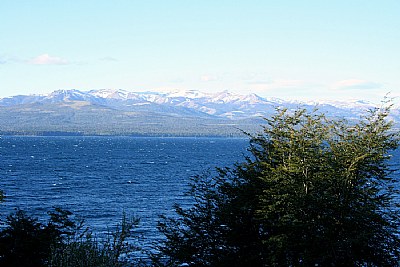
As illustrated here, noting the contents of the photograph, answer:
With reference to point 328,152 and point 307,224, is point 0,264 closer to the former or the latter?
point 307,224

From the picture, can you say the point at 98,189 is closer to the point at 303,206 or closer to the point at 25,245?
the point at 25,245

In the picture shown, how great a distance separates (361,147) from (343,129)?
171cm

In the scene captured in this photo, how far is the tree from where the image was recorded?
23688mm

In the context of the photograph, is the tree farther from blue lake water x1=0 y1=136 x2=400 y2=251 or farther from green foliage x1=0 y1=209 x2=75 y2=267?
blue lake water x1=0 y1=136 x2=400 y2=251

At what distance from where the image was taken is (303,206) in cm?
2425

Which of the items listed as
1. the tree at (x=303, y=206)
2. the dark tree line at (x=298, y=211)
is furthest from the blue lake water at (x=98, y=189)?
the dark tree line at (x=298, y=211)

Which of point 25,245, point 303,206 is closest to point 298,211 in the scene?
point 303,206

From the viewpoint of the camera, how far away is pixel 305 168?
25219 mm

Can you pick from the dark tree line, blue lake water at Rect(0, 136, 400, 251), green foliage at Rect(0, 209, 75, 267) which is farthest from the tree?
blue lake water at Rect(0, 136, 400, 251)

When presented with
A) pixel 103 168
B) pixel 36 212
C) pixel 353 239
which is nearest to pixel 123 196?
pixel 36 212

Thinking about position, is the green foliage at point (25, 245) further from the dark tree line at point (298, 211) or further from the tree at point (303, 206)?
the tree at point (303, 206)

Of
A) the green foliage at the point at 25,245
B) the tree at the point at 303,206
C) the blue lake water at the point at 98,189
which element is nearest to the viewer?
the tree at the point at 303,206

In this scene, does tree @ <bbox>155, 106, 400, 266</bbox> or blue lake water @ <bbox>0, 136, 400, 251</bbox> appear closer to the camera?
tree @ <bbox>155, 106, 400, 266</bbox>

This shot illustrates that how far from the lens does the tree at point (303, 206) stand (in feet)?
77.7
